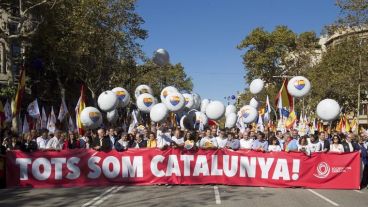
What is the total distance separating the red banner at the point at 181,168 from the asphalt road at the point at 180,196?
44cm

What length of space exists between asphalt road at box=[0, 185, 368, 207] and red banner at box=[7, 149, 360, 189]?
1.43 feet

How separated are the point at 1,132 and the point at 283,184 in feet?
31.7

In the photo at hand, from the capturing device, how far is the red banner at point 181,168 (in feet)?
48.1

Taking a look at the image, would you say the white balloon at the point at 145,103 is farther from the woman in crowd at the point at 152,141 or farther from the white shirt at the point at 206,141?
the white shirt at the point at 206,141

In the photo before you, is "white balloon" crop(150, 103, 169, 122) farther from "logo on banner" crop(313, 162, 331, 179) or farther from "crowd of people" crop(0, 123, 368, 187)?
"logo on banner" crop(313, 162, 331, 179)

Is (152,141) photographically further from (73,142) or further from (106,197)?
(106,197)

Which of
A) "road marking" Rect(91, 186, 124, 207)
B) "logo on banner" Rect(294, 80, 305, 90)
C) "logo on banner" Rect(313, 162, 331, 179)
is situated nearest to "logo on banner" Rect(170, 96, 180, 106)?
"logo on banner" Rect(294, 80, 305, 90)

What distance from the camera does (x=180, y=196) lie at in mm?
12758

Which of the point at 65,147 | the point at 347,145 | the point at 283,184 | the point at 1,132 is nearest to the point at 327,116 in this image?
the point at 347,145

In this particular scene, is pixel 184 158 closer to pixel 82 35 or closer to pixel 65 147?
pixel 65 147

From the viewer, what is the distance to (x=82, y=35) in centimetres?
3384

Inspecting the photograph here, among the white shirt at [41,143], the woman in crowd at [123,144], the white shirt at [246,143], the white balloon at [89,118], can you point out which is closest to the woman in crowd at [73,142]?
the white shirt at [41,143]

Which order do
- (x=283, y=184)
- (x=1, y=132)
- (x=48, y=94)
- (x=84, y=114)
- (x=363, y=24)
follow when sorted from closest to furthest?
(x=283, y=184) → (x=1, y=132) → (x=84, y=114) → (x=363, y=24) → (x=48, y=94)

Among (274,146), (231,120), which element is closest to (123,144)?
(274,146)
